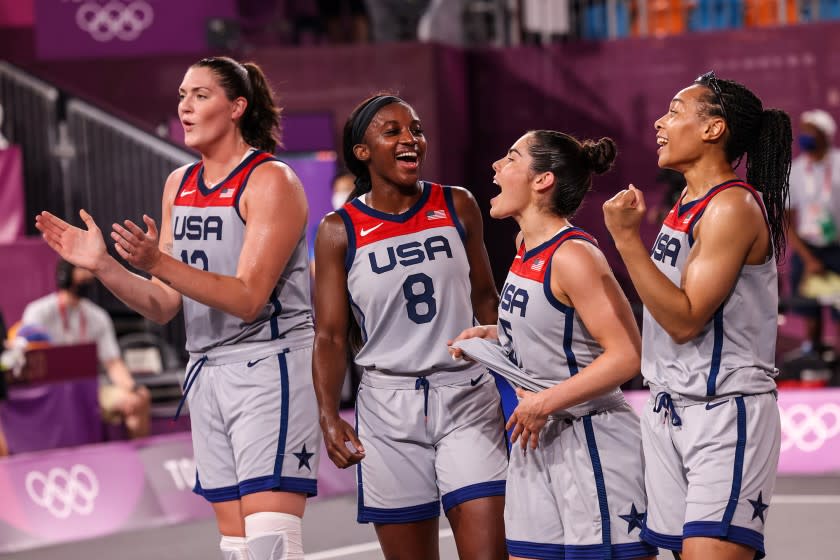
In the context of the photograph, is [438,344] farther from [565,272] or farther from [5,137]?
[5,137]

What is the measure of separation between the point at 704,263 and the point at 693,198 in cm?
26

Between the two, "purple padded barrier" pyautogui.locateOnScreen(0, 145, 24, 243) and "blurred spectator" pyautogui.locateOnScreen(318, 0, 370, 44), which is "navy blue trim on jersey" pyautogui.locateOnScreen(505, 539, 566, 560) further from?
"blurred spectator" pyautogui.locateOnScreen(318, 0, 370, 44)

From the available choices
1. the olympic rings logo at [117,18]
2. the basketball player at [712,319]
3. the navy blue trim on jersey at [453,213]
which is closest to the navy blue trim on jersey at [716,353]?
the basketball player at [712,319]

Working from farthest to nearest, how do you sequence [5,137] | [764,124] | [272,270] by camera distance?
[5,137]
[272,270]
[764,124]

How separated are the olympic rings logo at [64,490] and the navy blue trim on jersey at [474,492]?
3.77 meters

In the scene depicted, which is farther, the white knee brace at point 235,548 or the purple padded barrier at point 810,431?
the purple padded barrier at point 810,431

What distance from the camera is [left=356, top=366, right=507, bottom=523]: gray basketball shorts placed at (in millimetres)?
4195

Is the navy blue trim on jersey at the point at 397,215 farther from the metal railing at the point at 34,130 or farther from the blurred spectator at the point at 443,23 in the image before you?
the blurred spectator at the point at 443,23

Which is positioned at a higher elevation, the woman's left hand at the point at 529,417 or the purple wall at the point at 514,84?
the purple wall at the point at 514,84

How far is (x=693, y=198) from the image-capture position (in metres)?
3.70

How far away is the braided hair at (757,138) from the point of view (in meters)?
3.70

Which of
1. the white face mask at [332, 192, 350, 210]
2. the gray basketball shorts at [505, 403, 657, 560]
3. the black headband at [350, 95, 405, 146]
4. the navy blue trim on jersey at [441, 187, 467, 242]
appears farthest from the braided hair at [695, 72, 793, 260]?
the white face mask at [332, 192, 350, 210]

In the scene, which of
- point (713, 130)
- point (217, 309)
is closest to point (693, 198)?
point (713, 130)

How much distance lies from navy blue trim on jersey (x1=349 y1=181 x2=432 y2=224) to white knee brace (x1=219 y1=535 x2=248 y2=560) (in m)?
1.12
